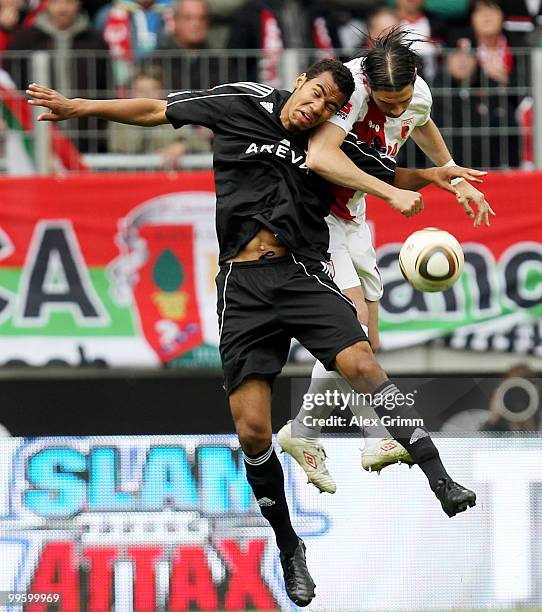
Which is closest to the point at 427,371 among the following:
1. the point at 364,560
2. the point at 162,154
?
the point at 162,154

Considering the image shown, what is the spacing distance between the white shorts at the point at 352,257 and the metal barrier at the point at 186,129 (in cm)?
354

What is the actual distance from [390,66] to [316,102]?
0.41 meters

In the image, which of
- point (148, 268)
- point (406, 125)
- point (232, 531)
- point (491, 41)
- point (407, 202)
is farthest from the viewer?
point (491, 41)

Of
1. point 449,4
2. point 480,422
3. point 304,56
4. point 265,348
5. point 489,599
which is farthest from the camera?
point 449,4

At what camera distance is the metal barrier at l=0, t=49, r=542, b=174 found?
11133 millimetres

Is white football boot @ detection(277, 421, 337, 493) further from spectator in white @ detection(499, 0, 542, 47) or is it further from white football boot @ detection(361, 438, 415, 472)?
spectator in white @ detection(499, 0, 542, 47)

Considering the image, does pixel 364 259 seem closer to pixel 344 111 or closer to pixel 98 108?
pixel 344 111

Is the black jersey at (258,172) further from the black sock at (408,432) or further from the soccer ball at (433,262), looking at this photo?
the black sock at (408,432)

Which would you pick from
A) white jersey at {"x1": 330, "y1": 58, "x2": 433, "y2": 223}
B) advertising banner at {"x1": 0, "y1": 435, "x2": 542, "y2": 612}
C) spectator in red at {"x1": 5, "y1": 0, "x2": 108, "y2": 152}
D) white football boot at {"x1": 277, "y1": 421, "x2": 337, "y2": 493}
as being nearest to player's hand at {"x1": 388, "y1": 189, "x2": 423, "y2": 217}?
white jersey at {"x1": 330, "y1": 58, "x2": 433, "y2": 223}

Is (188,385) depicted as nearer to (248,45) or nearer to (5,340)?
(5,340)

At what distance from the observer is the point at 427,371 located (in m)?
11.4

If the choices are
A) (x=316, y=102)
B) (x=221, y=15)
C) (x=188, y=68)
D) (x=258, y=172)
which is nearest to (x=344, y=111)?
(x=316, y=102)

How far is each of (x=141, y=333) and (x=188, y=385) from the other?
562 millimetres

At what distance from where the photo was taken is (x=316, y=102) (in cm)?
691
